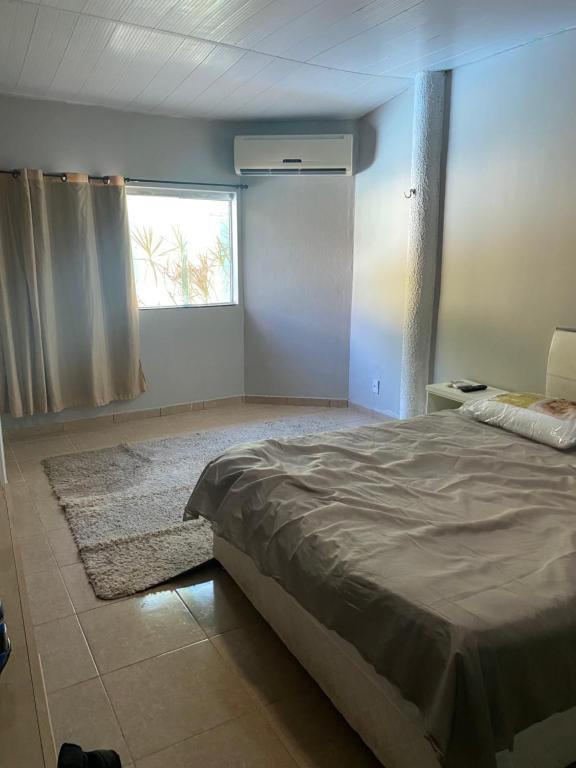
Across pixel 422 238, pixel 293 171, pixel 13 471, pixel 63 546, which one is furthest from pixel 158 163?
pixel 63 546

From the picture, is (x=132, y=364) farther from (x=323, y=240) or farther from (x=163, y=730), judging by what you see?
(x=163, y=730)

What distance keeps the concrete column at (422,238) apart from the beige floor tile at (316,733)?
8.84ft

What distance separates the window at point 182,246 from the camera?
14.9ft

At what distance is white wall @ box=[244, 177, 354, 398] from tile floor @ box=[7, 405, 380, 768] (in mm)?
2838

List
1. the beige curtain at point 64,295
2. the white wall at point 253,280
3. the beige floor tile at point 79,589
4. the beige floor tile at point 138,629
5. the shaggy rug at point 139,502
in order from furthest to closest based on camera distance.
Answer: the white wall at point 253,280
the beige curtain at point 64,295
the shaggy rug at point 139,502
the beige floor tile at point 79,589
the beige floor tile at point 138,629

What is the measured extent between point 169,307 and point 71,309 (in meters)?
0.82

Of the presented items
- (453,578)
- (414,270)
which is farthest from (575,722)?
(414,270)

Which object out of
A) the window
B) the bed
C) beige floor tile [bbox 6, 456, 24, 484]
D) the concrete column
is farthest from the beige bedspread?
the window

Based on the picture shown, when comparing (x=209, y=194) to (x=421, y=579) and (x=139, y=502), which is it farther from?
(x=421, y=579)

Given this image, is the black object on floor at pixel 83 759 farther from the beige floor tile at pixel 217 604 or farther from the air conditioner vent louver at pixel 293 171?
the air conditioner vent louver at pixel 293 171

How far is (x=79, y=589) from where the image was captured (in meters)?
2.30

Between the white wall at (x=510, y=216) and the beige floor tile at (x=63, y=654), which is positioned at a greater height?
the white wall at (x=510, y=216)

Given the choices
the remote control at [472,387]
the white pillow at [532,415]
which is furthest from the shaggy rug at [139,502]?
the white pillow at [532,415]

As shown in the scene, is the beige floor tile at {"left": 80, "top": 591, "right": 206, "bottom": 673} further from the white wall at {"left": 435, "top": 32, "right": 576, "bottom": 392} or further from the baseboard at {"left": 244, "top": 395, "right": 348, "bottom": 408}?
the baseboard at {"left": 244, "top": 395, "right": 348, "bottom": 408}
